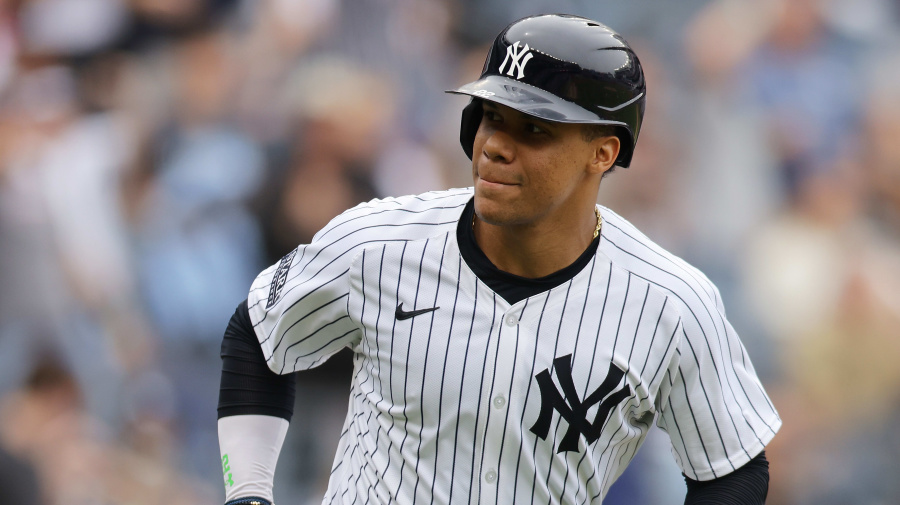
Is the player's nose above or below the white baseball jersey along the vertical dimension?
above

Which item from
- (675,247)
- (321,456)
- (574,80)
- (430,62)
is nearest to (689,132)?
(675,247)

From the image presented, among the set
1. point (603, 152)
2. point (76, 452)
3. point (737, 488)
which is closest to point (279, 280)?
point (603, 152)

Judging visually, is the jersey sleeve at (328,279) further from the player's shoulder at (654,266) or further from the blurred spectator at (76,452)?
the blurred spectator at (76,452)

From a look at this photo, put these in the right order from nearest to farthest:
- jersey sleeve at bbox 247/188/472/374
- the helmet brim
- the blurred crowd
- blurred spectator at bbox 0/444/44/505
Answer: the helmet brim
jersey sleeve at bbox 247/188/472/374
blurred spectator at bbox 0/444/44/505
the blurred crowd

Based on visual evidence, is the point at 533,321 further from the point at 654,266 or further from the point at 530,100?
the point at 530,100

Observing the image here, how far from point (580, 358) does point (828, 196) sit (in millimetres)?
3612

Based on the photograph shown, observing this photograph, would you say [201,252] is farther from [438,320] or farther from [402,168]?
[438,320]

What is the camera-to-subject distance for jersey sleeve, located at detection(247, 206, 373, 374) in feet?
8.26

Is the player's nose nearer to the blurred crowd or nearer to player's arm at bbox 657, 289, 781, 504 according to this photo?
player's arm at bbox 657, 289, 781, 504

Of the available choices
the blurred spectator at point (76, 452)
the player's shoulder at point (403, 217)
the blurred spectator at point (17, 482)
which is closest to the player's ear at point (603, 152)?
the player's shoulder at point (403, 217)

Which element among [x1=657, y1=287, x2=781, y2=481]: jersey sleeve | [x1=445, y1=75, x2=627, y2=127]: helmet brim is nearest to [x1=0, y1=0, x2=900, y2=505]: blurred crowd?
[x1=657, y1=287, x2=781, y2=481]: jersey sleeve

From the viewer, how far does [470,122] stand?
2.60 meters

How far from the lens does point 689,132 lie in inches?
218

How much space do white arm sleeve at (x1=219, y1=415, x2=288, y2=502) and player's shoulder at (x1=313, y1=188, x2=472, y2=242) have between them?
565 mm
